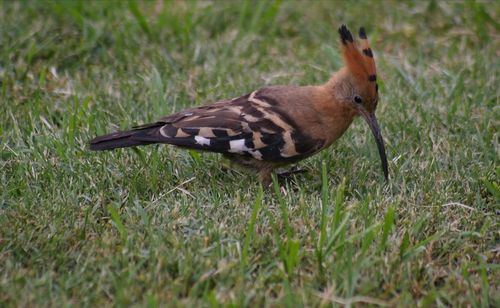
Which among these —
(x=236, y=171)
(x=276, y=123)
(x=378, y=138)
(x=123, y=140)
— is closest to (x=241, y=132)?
(x=276, y=123)

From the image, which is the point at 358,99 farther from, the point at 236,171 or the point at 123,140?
the point at 123,140

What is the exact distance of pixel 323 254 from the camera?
11.2 feet

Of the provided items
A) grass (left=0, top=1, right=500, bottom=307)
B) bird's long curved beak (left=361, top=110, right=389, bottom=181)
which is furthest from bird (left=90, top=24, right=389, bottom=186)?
grass (left=0, top=1, right=500, bottom=307)

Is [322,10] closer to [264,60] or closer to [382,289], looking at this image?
[264,60]

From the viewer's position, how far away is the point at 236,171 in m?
4.53

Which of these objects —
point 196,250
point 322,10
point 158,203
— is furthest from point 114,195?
point 322,10

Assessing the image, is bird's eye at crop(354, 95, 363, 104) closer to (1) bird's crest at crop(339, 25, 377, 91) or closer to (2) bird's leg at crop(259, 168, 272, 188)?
(1) bird's crest at crop(339, 25, 377, 91)

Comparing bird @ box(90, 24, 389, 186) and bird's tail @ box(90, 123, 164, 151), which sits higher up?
bird's tail @ box(90, 123, 164, 151)

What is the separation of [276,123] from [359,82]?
51 centimetres

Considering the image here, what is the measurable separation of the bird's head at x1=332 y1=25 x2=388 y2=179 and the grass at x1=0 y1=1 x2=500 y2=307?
0.28m

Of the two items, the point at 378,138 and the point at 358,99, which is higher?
the point at 358,99

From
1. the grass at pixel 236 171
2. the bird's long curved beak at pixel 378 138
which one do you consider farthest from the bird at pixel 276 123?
the grass at pixel 236 171

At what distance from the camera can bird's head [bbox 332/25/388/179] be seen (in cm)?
436

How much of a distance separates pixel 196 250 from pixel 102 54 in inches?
107
